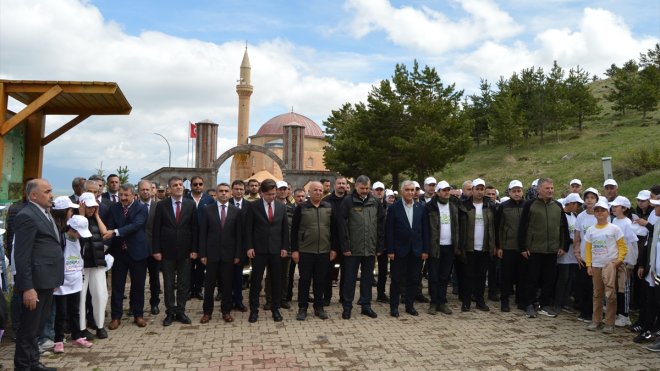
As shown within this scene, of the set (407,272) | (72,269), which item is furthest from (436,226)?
(72,269)

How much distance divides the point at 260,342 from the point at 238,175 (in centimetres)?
5656

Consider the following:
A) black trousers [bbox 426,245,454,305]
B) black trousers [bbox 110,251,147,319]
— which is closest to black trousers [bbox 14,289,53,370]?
black trousers [bbox 110,251,147,319]

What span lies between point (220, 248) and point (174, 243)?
2.16 ft

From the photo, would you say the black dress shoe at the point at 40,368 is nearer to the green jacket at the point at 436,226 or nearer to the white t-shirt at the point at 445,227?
the green jacket at the point at 436,226

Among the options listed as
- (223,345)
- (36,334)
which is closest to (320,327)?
(223,345)

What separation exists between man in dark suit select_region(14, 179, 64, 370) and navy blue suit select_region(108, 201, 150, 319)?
1828 millimetres

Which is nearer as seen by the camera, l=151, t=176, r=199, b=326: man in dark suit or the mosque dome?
l=151, t=176, r=199, b=326: man in dark suit

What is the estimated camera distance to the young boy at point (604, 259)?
6.73m

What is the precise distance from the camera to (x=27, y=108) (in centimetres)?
764

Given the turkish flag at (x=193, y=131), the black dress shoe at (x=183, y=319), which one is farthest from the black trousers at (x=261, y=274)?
A: the turkish flag at (x=193, y=131)

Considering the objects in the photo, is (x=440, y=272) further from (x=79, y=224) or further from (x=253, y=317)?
(x=79, y=224)

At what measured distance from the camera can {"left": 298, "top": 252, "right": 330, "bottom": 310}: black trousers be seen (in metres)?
7.63

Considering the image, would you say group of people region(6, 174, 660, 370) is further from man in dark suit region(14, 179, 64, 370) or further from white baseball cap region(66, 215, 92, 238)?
man in dark suit region(14, 179, 64, 370)

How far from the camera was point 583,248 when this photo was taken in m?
7.61
